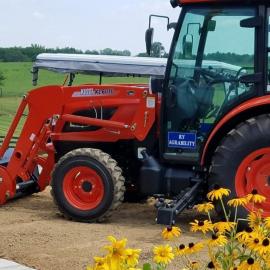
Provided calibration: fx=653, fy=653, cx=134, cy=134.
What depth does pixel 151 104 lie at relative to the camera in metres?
7.13

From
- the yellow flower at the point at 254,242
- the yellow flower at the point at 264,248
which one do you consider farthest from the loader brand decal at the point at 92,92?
the yellow flower at the point at 264,248

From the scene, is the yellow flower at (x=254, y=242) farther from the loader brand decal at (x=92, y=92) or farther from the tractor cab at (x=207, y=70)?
the loader brand decal at (x=92, y=92)

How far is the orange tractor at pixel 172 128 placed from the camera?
20.9 ft

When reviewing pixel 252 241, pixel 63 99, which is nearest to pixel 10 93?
pixel 63 99

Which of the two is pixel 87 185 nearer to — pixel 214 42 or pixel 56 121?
pixel 56 121

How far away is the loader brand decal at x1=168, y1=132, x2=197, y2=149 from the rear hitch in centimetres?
38

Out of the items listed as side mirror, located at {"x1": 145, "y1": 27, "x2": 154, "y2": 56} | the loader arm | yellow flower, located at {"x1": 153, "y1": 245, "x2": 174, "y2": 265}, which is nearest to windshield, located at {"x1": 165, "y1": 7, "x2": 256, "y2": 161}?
side mirror, located at {"x1": 145, "y1": 27, "x2": 154, "y2": 56}

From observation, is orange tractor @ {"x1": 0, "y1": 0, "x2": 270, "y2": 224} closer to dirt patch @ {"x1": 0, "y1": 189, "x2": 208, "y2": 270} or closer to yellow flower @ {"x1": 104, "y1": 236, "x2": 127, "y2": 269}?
Result: dirt patch @ {"x1": 0, "y1": 189, "x2": 208, "y2": 270}

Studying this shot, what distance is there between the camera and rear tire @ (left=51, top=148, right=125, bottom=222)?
6.98 meters

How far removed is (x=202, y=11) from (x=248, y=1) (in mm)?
509

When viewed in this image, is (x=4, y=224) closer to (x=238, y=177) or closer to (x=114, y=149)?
(x=114, y=149)

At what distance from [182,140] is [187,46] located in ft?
3.21

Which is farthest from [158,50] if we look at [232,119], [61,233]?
[61,233]

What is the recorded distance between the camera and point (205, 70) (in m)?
6.68
